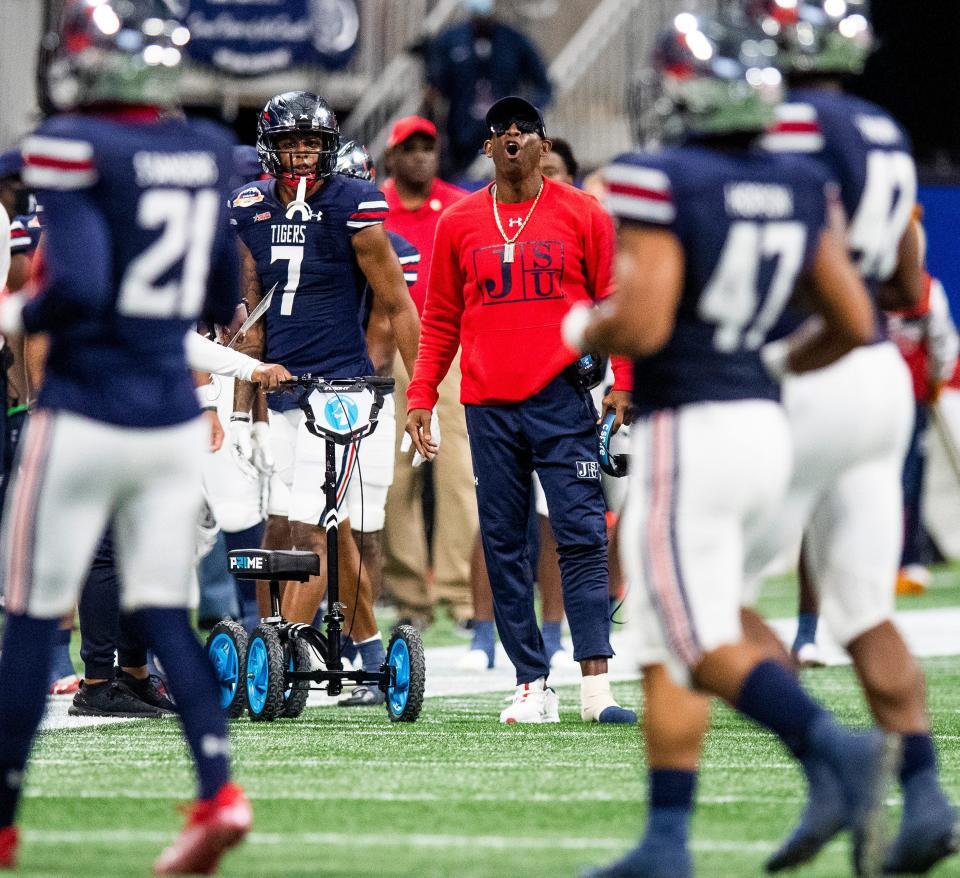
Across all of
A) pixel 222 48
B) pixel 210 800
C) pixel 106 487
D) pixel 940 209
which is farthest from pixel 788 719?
pixel 222 48

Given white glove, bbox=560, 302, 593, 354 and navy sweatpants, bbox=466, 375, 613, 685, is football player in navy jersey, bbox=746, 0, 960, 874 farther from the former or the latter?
navy sweatpants, bbox=466, 375, 613, 685

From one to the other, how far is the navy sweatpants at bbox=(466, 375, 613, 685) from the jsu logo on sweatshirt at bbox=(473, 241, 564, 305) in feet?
1.04

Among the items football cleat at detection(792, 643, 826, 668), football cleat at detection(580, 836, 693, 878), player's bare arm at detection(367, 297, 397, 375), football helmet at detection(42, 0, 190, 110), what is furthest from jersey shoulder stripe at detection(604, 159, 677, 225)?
football cleat at detection(792, 643, 826, 668)

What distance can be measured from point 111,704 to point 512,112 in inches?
97.3

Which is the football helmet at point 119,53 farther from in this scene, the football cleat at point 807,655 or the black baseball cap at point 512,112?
the football cleat at point 807,655

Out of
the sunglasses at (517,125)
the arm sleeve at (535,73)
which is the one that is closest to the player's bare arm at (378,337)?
the sunglasses at (517,125)

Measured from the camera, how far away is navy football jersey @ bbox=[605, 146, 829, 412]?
4219 mm

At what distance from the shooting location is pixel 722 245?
4246mm

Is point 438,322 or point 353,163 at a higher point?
point 353,163

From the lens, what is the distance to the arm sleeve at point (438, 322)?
24.6 feet

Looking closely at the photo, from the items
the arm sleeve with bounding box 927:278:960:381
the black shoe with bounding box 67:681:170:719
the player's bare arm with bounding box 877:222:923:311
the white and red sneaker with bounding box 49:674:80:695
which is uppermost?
the player's bare arm with bounding box 877:222:923:311

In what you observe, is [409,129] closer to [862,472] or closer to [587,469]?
[587,469]

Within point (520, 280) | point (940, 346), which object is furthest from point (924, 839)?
point (520, 280)

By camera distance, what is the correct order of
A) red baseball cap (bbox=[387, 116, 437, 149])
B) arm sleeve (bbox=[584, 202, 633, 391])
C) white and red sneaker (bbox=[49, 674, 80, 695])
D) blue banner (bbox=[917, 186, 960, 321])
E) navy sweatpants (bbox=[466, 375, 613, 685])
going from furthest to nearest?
blue banner (bbox=[917, 186, 960, 321]) → red baseball cap (bbox=[387, 116, 437, 149]) → white and red sneaker (bbox=[49, 674, 80, 695]) → arm sleeve (bbox=[584, 202, 633, 391]) → navy sweatpants (bbox=[466, 375, 613, 685])
